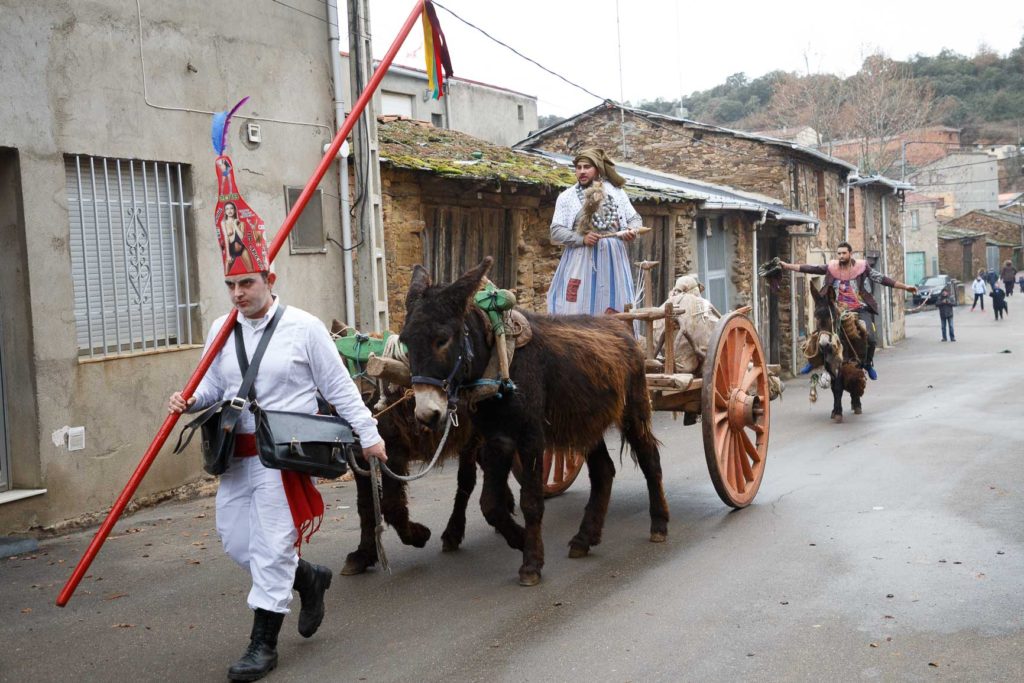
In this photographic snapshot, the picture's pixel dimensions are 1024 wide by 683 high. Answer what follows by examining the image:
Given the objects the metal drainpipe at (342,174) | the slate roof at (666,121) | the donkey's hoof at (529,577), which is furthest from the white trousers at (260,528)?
the slate roof at (666,121)

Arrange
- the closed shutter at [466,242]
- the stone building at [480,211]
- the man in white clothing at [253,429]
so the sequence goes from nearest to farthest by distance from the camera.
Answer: the man in white clothing at [253,429]
the stone building at [480,211]
the closed shutter at [466,242]

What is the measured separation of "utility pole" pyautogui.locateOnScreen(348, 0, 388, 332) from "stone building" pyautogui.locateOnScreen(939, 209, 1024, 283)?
173ft

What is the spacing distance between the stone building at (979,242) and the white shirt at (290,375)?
5759 centimetres

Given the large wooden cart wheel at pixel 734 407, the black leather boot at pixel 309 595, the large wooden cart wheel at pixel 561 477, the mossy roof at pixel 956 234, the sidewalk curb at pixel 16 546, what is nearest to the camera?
the black leather boot at pixel 309 595

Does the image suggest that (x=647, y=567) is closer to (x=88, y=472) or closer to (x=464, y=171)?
(x=88, y=472)

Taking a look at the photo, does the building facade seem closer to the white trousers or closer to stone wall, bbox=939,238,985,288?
the white trousers

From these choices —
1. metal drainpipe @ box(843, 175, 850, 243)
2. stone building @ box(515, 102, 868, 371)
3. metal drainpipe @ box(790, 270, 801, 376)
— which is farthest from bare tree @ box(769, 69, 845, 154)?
metal drainpipe @ box(790, 270, 801, 376)

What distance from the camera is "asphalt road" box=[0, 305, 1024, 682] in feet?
15.7

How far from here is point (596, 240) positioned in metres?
8.20

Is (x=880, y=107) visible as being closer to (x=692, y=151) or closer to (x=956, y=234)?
(x=956, y=234)

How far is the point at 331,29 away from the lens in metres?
10.6

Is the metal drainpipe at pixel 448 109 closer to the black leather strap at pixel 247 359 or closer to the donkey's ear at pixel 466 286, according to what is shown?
the donkey's ear at pixel 466 286

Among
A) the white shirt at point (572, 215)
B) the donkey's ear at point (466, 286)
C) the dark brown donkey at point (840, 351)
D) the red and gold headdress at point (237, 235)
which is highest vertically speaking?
the white shirt at point (572, 215)

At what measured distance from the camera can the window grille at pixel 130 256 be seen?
812 centimetres
